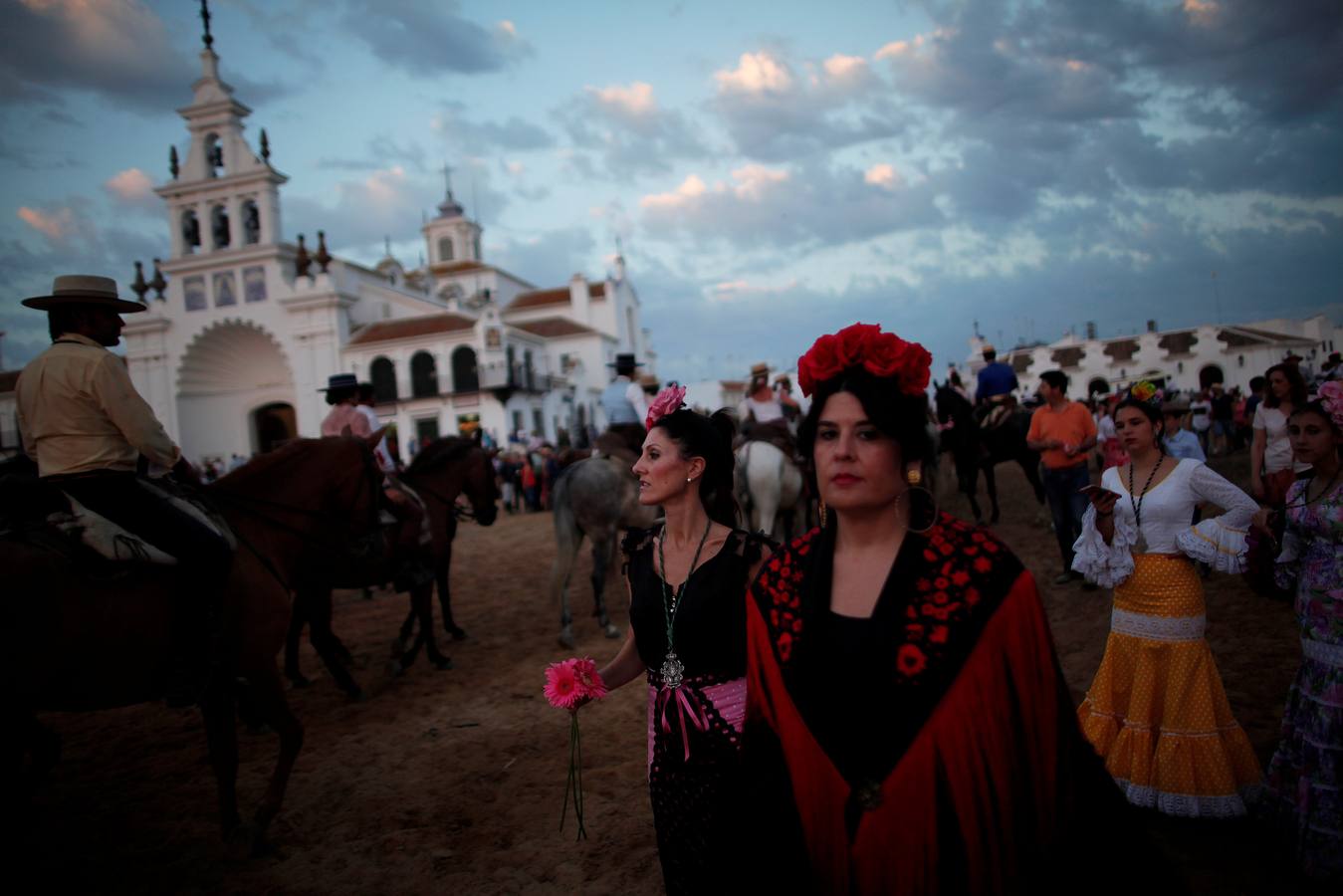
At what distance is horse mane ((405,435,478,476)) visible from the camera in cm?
779

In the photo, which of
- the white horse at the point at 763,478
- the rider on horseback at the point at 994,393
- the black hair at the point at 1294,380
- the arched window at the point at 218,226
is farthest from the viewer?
the arched window at the point at 218,226

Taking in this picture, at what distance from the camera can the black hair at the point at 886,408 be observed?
1.79m

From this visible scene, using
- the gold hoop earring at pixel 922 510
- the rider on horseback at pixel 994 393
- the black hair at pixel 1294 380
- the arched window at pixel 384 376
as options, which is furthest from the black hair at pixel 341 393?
the arched window at pixel 384 376

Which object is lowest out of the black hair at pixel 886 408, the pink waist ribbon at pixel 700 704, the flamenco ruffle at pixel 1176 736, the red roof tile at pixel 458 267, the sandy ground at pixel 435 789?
the sandy ground at pixel 435 789

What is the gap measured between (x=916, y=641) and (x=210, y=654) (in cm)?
379

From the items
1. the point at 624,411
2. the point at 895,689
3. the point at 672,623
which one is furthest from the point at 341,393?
the point at 895,689

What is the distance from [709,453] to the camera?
2.79 m

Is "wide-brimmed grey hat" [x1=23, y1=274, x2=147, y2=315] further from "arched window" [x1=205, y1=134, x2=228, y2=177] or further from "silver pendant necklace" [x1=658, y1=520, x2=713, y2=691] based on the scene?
"arched window" [x1=205, y1=134, x2=228, y2=177]

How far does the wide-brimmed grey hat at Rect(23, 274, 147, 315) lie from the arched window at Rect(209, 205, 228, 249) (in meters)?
43.5

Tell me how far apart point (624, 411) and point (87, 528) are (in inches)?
214

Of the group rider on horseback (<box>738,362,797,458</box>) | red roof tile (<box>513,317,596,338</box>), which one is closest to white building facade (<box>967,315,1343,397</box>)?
red roof tile (<box>513,317,596,338</box>)

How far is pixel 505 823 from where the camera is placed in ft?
13.3

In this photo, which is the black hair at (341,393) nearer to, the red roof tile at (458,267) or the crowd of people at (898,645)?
the crowd of people at (898,645)

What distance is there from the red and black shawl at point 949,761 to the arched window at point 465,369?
41.4 meters
